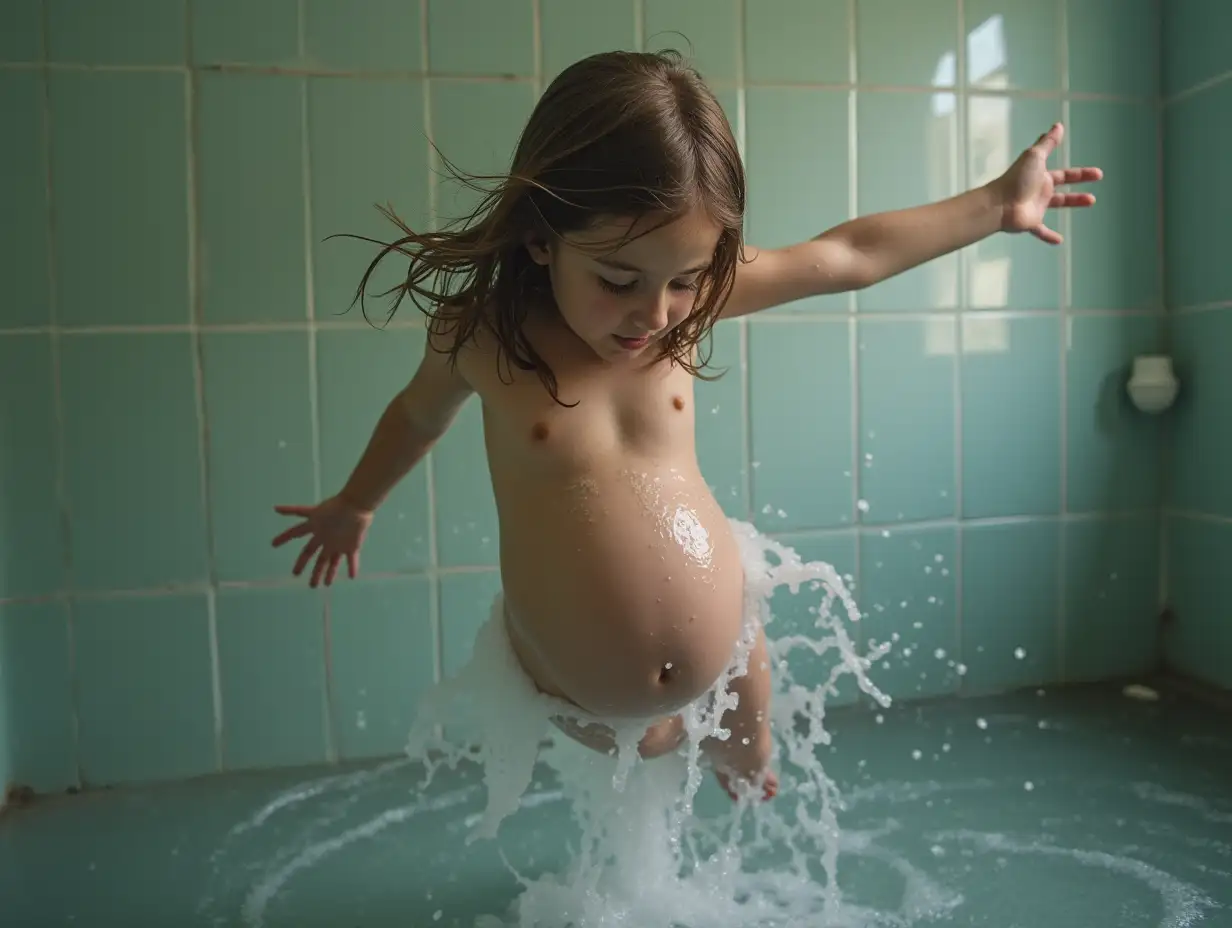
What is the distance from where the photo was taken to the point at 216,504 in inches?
50.6

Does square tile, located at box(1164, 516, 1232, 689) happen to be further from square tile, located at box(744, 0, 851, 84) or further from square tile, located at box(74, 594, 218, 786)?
square tile, located at box(74, 594, 218, 786)

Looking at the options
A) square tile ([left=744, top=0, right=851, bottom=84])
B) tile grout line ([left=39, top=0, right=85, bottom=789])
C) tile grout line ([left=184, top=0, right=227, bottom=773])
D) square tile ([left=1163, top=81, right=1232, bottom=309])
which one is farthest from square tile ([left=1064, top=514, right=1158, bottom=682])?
tile grout line ([left=39, top=0, right=85, bottom=789])

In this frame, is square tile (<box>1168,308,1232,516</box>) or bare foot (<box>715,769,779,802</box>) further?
square tile (<box>1168,308,1232,516</box>)

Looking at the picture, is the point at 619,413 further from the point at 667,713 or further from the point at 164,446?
the point at 164,446

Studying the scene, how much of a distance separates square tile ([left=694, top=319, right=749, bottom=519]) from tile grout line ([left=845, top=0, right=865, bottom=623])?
0.51 ft

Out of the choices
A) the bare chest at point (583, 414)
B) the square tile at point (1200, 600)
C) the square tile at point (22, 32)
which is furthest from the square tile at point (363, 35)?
the square tile at point (1200, 600)

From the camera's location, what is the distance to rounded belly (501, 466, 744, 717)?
0.89m

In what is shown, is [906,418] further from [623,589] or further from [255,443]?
[255,443]

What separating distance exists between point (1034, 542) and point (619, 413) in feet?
2.80

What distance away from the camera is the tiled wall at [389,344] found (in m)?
1.24

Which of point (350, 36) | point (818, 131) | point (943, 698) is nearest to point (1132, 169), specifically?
point (818, 131)

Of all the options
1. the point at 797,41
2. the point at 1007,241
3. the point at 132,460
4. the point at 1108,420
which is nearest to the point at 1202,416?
the point at 1108,420

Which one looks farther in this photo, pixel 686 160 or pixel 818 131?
pixel 818 131

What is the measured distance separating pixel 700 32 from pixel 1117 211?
661 mm
